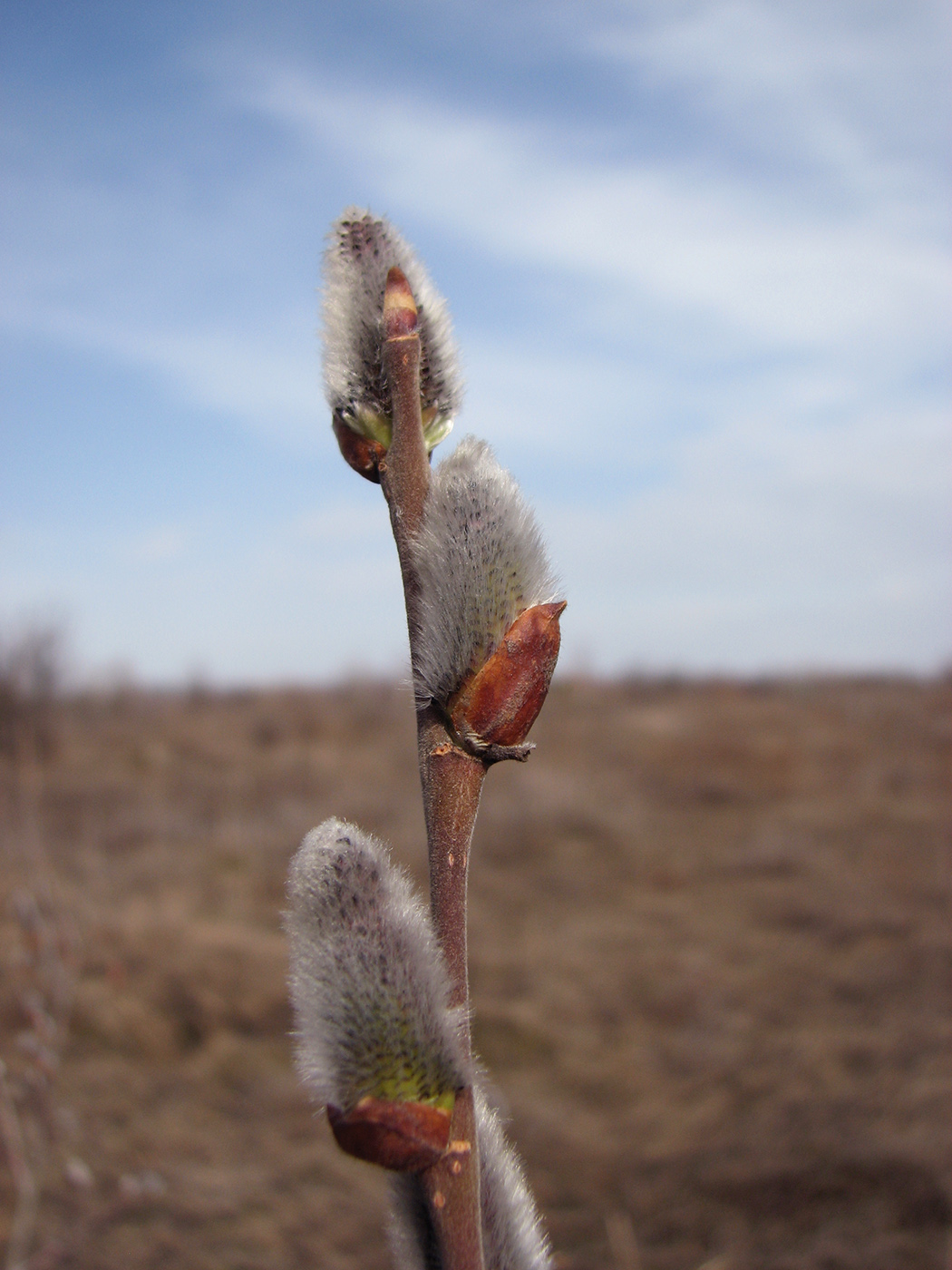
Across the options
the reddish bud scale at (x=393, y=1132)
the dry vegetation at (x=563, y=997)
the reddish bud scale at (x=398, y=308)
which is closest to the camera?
the reddish bud scale at (x=393, y=1132)

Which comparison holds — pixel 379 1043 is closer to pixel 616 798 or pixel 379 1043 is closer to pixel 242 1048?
pixel 242 1048

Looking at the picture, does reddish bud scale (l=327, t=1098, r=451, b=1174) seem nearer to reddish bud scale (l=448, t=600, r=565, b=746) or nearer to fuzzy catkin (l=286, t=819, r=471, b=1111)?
fuzzy catkin (l=286, t=819, r=471, b=1111)

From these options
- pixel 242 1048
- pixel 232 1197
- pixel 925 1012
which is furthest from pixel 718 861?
pixel 232 1197

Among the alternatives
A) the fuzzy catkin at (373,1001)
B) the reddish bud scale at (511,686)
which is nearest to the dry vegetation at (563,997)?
the fuzzy catkin at (373,1001)

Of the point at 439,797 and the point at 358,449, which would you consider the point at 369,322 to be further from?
the point at 439,797

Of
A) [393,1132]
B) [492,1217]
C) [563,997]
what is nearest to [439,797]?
[393,1132]

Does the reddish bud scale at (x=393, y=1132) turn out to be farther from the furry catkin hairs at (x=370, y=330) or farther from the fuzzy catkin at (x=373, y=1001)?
the furry catkin hairs at (x=370, y=330)

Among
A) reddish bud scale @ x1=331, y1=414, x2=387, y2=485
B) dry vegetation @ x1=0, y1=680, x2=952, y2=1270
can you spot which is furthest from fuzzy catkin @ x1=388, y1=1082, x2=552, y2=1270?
reddish bud scale @ x1=331, y1=414, x2=387, y2=485
